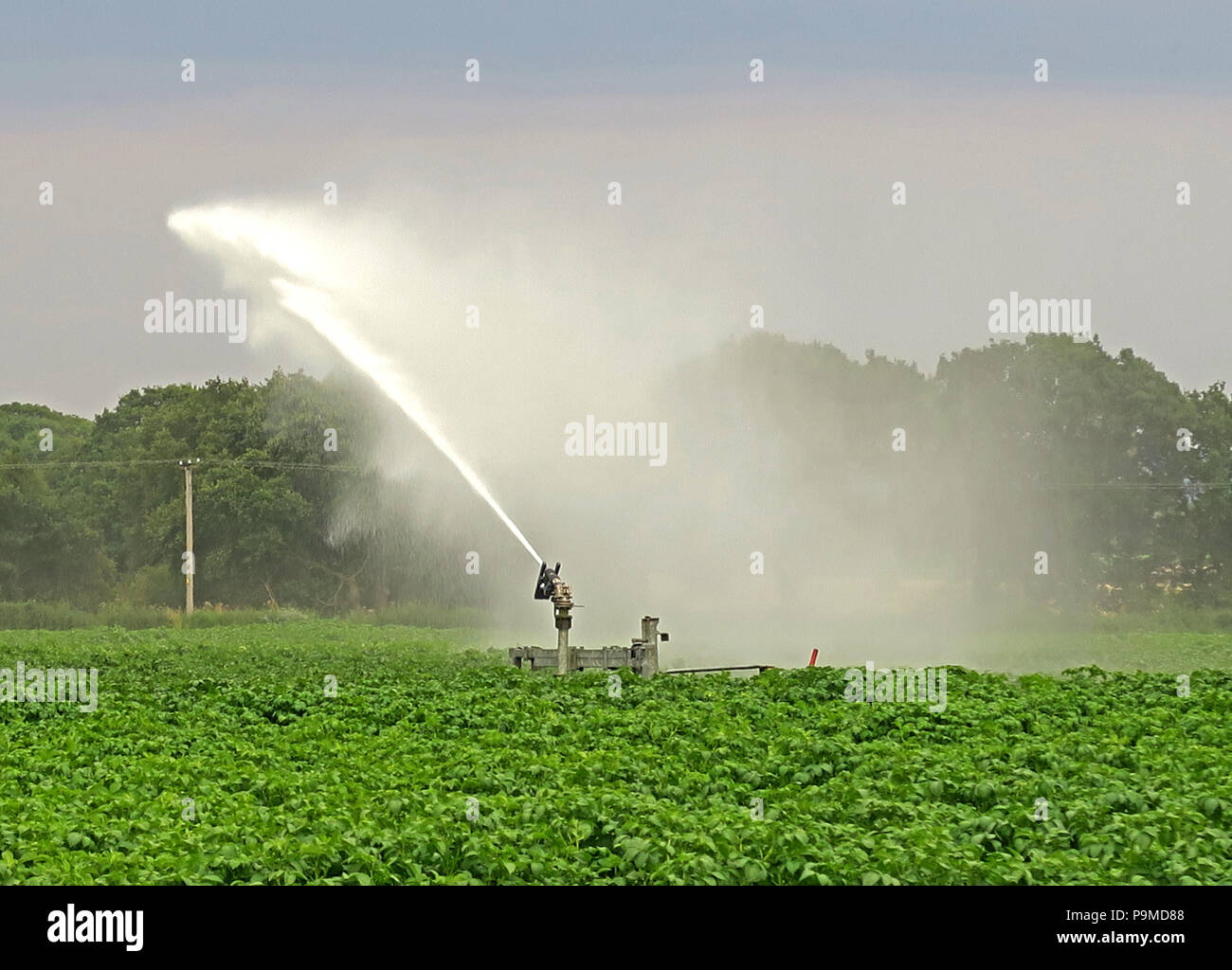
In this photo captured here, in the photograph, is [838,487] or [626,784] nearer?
[626,784]

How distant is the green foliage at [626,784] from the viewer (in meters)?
13.2

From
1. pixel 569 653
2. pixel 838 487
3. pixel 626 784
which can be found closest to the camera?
pixel 626 784

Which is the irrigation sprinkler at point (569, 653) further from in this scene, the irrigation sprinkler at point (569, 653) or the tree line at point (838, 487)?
the tree line at point (838, 487)

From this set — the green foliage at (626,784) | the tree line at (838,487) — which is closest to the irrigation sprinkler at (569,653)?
the green foliage at (626,784)

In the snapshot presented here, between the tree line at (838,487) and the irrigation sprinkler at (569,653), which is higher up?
the tree line at (838,487)

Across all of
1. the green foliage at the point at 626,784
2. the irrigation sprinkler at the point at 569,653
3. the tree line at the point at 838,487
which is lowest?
the green foliage at the point at 626,784

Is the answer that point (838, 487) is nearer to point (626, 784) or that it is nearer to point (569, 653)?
point (569, 653)

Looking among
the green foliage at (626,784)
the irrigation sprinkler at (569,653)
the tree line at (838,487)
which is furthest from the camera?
→ the tree line at (838,487)

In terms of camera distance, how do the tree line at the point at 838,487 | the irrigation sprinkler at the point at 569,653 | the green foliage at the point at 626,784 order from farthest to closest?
1. the tree line at the point at 838,487
2. the irrigation sprinkler at the point at 569,653
3. the green foliage at the point at 626,784

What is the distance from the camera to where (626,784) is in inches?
672

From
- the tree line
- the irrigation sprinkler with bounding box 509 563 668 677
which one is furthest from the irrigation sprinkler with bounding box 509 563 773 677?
the tree line

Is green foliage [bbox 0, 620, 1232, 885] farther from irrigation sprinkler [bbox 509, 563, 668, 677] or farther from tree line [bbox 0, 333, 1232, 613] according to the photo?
tree line [bbox 0, 333, 1232, 613]

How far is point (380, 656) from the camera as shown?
148ft

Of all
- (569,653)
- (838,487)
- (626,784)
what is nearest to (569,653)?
(569,653)
